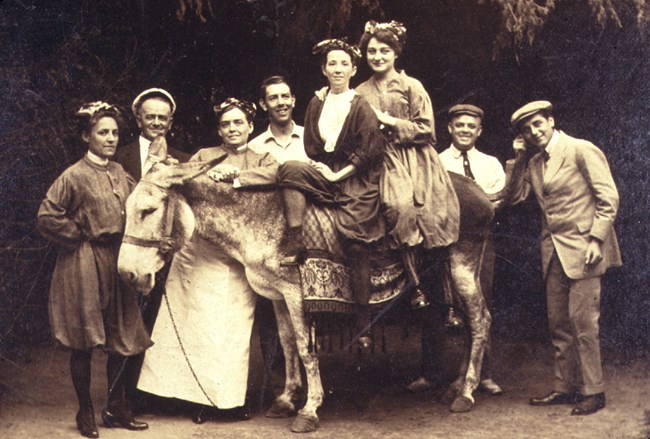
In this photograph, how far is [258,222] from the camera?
5.44 metres

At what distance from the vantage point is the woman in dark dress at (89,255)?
16.9 ft

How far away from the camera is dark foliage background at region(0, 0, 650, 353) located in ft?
18.5

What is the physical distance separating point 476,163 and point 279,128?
1.26 m

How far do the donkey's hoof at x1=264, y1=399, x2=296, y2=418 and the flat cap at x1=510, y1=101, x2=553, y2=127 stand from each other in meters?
2.16

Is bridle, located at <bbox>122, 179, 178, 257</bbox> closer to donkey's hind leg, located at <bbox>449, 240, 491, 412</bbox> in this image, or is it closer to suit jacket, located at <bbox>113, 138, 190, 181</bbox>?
suit jacket, located at <bbox>113, 138, 190, 181</bbox>

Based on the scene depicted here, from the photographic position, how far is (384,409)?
18.9 ft

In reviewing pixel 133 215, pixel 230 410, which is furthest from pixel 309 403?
pixel 133 215

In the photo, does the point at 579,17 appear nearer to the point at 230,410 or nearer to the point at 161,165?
the point at 161,165

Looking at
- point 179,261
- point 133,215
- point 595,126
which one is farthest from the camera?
point 595,126

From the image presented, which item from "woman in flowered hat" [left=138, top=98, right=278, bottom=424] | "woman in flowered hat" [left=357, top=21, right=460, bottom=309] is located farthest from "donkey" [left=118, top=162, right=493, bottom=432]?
Answer: "woman in flowered hat" [left=357, top=21, right=460, bottom=309]

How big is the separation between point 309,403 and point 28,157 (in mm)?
2179

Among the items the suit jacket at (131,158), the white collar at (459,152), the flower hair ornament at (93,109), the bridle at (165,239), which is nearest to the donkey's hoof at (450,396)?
the white collar at (459,152)

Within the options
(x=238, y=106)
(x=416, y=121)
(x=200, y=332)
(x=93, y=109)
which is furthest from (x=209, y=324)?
(x=416, y=121)

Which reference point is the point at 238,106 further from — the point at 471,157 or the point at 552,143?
the point at 552,143
